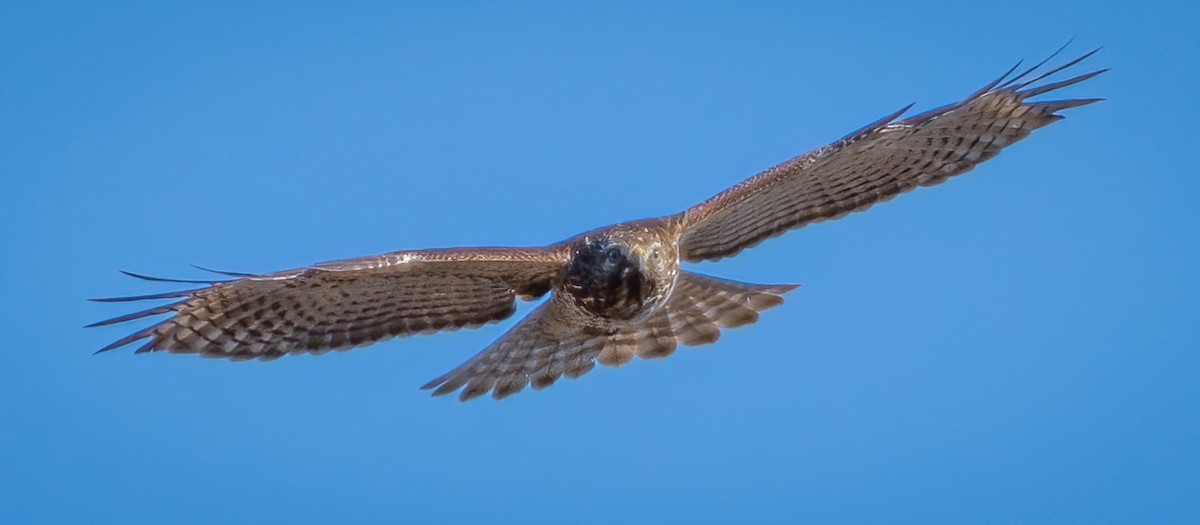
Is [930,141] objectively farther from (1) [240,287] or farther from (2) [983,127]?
(1) [240,287]

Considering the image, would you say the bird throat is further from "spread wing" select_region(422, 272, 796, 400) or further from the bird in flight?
"spread wing" select_region(422, 272, 796, 400)

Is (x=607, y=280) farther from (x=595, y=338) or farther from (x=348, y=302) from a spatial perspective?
(x=348, y=302)

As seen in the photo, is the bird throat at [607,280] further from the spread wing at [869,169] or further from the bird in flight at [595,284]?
the spread wing at [869,169]

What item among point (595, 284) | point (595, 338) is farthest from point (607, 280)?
point (595, 338)

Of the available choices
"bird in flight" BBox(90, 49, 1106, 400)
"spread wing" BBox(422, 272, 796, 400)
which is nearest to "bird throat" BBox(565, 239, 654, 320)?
"bird in flight" BBox(90, 49, 1106, 400)

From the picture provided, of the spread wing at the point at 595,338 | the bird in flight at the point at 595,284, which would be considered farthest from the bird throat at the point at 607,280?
the spread wing at the point at 595,338

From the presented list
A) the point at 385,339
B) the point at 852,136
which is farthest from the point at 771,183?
the point at 385,339

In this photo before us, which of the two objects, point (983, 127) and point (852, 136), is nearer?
point (852, 136)

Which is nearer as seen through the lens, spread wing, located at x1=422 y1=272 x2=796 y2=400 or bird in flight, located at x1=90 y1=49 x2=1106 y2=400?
Answer: bird in flight, located at x1=90 y1=49 x2=1106 y2=400
